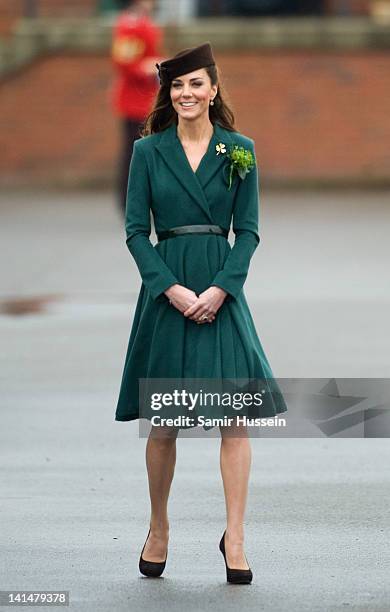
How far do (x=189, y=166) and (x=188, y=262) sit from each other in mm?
323

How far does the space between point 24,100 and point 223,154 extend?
1586 centimetres

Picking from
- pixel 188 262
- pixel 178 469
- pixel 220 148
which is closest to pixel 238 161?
pixel 220 148

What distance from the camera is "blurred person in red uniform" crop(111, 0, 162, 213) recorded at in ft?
55.5

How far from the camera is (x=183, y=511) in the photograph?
706cm

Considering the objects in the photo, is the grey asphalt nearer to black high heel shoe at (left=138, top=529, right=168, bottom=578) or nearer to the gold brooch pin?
black high heel shoe at (left=138, top=529, right=168, bottom=578)

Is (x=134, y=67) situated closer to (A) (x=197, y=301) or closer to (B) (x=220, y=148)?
(B) (x=220, y=148)

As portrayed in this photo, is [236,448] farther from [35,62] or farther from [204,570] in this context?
[35,62]

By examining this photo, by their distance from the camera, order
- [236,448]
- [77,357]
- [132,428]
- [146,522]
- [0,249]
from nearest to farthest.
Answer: [236,448]
[146,522]
[132,428]
[77,357]
[0,249]

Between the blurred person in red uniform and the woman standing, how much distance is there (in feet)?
35.8

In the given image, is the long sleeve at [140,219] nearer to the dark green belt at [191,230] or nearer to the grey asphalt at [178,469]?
the dark green belt at [191,230]

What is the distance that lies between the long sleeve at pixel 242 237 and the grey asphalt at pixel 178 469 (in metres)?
1.02

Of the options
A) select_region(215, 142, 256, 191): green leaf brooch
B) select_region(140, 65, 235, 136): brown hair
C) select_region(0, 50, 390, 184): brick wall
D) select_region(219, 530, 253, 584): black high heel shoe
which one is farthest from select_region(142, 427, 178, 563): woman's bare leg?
select_region(0, 50, 390, 184): brick wall

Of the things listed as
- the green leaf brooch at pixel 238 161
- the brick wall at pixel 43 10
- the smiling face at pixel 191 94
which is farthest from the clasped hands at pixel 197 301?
the brick wall at pixel 43 10

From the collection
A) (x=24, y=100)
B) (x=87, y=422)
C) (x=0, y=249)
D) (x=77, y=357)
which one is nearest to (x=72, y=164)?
(x=24, y=100)
